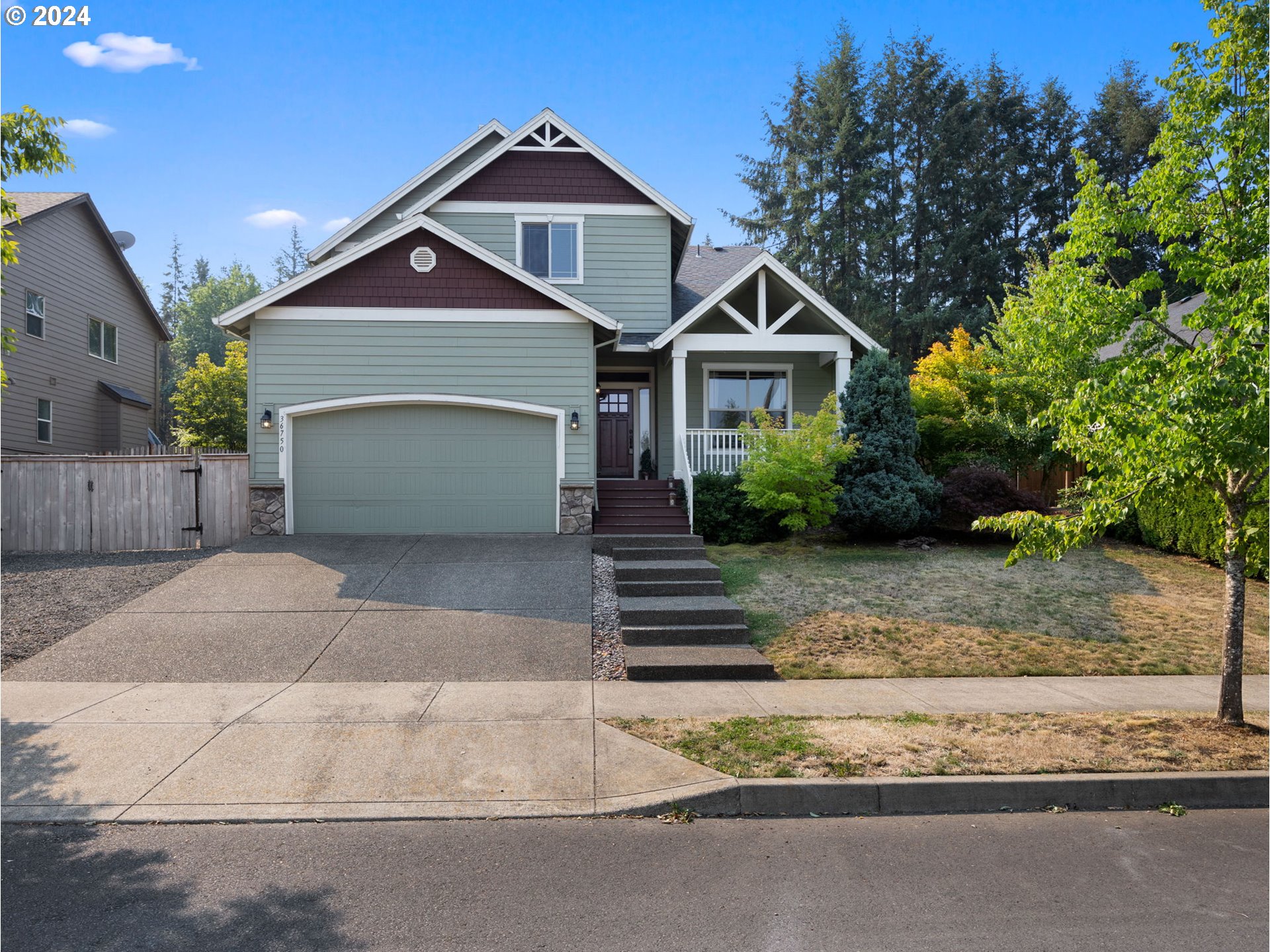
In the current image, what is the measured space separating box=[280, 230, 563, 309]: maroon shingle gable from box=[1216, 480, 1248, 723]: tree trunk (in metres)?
10.3

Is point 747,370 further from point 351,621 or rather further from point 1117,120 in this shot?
point 1117,120

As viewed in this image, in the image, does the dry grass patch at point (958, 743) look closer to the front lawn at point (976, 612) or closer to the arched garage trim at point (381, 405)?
the front lawn at point (976, 612)

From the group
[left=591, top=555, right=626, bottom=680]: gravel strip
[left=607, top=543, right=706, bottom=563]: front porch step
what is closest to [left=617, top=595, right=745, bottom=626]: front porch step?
[left=591, top=555, right=626, bottom=680]: gravel strip

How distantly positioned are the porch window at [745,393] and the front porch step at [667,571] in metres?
6.38

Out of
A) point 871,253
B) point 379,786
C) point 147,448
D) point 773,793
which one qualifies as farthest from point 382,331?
point 871,253

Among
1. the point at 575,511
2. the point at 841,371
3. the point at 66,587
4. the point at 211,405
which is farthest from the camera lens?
the point at 211,405

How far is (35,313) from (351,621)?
16103mm

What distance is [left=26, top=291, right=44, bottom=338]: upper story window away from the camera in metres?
19.1

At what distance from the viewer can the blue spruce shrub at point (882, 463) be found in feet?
42.8

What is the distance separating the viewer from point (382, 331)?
13.2m

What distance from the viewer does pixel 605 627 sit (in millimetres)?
9109

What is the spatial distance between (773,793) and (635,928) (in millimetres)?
1612

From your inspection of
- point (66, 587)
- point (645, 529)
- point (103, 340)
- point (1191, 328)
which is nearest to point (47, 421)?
point (103, 340)

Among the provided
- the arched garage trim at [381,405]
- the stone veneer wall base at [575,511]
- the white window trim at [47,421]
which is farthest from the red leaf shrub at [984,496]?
the white window trim at [47,421]
